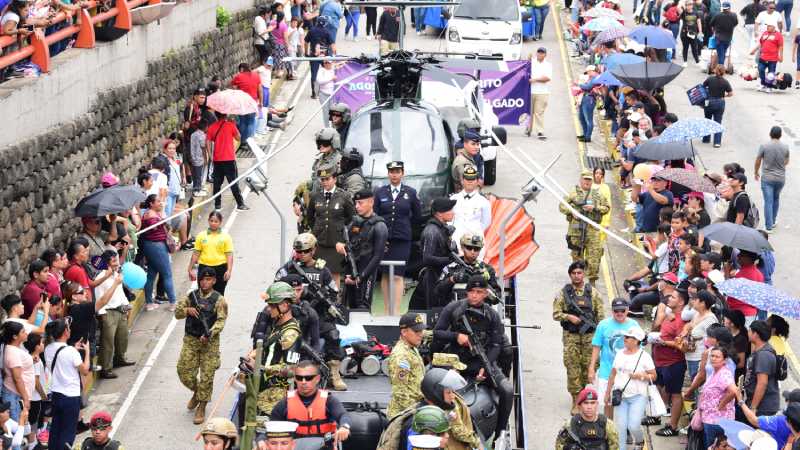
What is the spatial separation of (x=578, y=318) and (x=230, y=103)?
341 inches

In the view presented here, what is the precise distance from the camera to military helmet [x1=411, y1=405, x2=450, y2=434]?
464 inches

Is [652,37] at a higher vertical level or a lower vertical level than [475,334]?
lower

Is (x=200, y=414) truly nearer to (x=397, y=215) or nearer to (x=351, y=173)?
(x=397, y=215)

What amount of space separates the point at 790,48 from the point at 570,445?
28197 millimetres

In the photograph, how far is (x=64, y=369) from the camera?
15.6 m

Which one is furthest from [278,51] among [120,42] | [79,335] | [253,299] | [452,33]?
[79,335]

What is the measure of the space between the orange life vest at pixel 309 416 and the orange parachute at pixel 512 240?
6.12 metres

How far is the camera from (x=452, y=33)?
3506 centimetres

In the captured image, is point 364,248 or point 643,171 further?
point 643,171

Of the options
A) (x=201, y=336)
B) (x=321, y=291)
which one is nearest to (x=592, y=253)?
(x=201, y=336)

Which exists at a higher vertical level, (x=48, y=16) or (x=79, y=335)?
(x=48, y=16)

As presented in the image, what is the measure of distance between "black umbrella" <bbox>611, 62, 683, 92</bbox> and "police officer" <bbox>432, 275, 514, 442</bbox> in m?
12.9

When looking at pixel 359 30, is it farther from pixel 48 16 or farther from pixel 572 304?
pixel 572 304

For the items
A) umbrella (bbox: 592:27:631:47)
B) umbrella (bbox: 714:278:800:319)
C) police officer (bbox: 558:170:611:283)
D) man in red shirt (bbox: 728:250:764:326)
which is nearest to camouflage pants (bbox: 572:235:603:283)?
police officer (bbox: 558:170:611:283)
